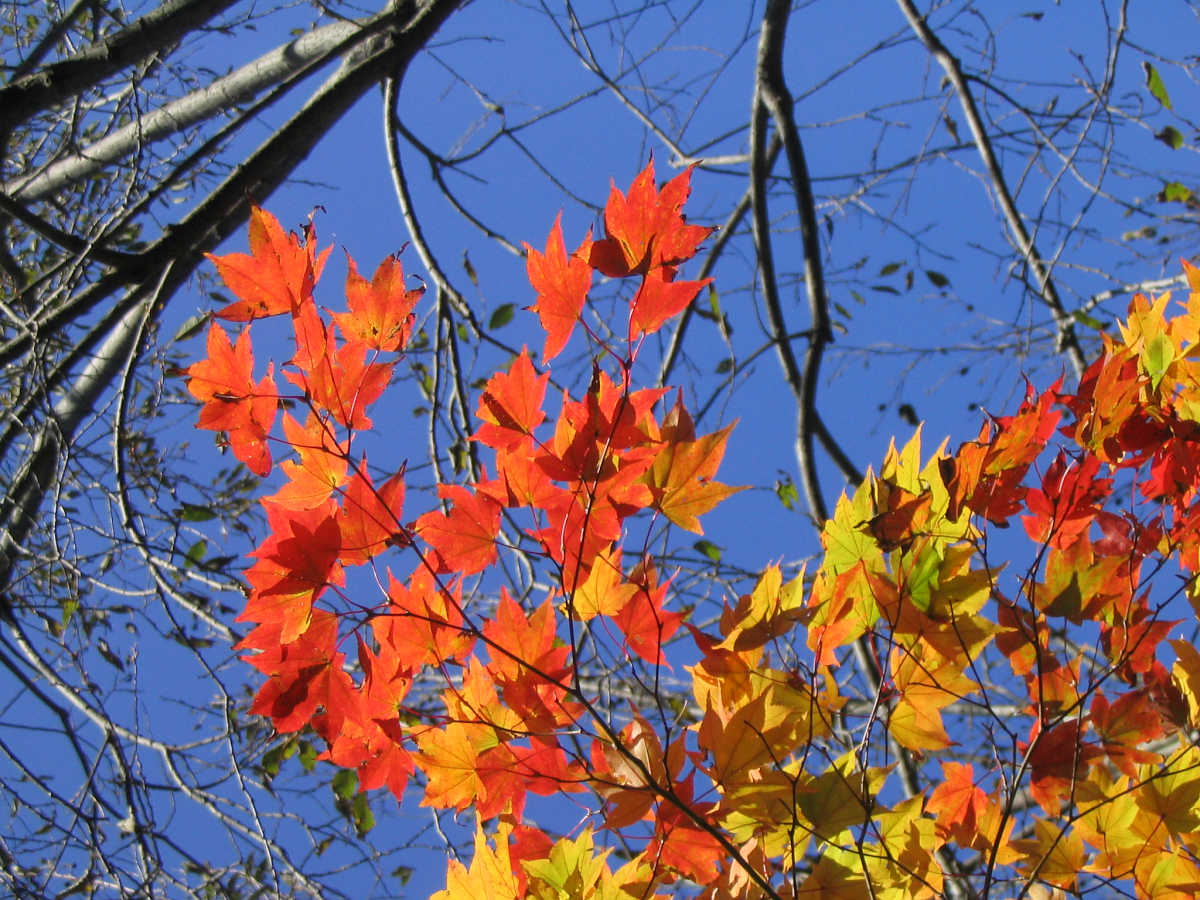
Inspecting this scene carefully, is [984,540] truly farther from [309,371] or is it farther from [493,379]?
[309,371]

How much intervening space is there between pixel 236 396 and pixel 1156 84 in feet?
6.46

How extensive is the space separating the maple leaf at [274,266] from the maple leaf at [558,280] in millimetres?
192

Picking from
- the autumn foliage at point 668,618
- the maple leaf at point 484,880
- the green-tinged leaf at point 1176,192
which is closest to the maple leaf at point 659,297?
the autumn foliage at point 668,618

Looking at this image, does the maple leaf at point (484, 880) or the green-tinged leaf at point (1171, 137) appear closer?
the maple leaf at point (484, 880)

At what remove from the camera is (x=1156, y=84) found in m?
1.91

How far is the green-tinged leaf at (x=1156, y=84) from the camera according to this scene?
1.88m

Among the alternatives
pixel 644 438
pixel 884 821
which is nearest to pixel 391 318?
pixel 644 438

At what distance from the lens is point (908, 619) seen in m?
0.79

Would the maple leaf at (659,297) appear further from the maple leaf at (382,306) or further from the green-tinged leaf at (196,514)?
the green-tinged leaf at (196,514)

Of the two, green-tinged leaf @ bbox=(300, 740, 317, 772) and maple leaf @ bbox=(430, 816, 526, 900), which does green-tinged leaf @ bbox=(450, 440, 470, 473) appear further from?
maple leaf @ bbox=(430, 816, 526, 900)

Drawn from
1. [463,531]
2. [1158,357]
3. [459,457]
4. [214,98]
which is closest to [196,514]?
[459,457]

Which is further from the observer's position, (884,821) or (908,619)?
(884,821)

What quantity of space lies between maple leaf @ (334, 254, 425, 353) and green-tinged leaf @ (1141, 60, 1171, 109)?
70.1 inches

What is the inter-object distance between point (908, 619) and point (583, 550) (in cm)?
29
